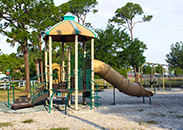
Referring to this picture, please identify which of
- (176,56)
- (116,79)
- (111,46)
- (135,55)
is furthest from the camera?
(176,56)

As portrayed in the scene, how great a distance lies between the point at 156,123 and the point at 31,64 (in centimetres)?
3318

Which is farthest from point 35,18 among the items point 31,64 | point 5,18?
point 31,64

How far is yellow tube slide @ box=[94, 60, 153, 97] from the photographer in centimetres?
1151

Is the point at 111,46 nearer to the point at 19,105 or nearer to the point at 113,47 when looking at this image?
the point at 113,47

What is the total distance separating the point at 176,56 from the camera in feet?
125

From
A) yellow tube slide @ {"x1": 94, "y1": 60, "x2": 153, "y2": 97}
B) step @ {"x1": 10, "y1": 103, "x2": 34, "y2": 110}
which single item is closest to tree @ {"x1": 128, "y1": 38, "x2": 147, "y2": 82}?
yellow tube slide @ {"x1": 94, "y1": 60, "x2": 153, "y2": 97}

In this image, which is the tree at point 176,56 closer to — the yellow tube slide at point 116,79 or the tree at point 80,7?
the tree at point 80,7

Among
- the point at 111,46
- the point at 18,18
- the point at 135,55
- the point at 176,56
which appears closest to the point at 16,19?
the point at 18,18

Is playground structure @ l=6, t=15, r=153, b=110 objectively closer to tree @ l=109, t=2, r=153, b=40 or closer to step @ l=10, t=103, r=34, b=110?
step @ l=10, t=103, r=34, b=110

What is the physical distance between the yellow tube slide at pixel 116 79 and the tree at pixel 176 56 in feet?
90.7

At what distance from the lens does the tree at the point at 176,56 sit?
37281 mm

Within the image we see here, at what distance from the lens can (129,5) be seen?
36.3 m

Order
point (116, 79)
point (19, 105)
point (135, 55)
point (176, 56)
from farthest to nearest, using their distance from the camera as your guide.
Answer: point (176, 56) → point (135, 55) → point (116, 79) → point (19, 105)

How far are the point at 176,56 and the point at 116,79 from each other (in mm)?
30055
